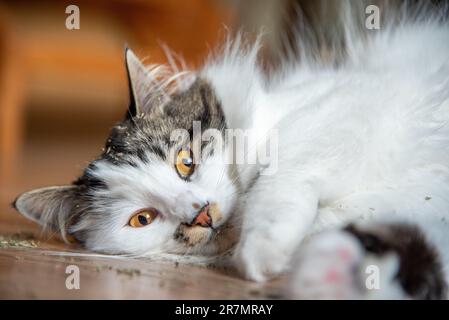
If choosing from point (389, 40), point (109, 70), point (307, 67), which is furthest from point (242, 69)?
point (109, 70)

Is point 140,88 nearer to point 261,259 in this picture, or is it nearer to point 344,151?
point 344,151

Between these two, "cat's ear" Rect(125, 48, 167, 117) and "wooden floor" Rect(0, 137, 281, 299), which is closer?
"wooden floor" Rect(0, 137, 281, 299)

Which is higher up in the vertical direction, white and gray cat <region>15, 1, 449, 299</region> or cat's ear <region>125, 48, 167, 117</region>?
cat's ear <region>125, 48, 167, 117</region>

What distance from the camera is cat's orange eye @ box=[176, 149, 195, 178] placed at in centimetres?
134

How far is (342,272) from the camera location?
0.86 metres

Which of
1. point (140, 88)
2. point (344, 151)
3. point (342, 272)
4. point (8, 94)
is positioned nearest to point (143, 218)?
point (140, 88)

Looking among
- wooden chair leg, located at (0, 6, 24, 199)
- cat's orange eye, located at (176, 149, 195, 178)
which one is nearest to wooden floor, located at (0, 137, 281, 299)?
cat's orange eye, located at (176, 149, 195, 178)

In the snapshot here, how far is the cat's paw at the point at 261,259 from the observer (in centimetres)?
100

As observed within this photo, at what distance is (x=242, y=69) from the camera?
1.62 metres

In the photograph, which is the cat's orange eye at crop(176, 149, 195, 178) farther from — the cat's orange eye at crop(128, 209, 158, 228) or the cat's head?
the cat's orange eye at crop(128, 209, 158, 228)

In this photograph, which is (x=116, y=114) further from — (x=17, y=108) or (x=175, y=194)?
(x=175, y=194)

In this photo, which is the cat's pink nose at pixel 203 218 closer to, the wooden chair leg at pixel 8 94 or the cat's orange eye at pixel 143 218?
the cat's orange eye at pixel 143 218

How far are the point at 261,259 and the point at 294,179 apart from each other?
0.73 feet

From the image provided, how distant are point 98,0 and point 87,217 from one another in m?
2.39
